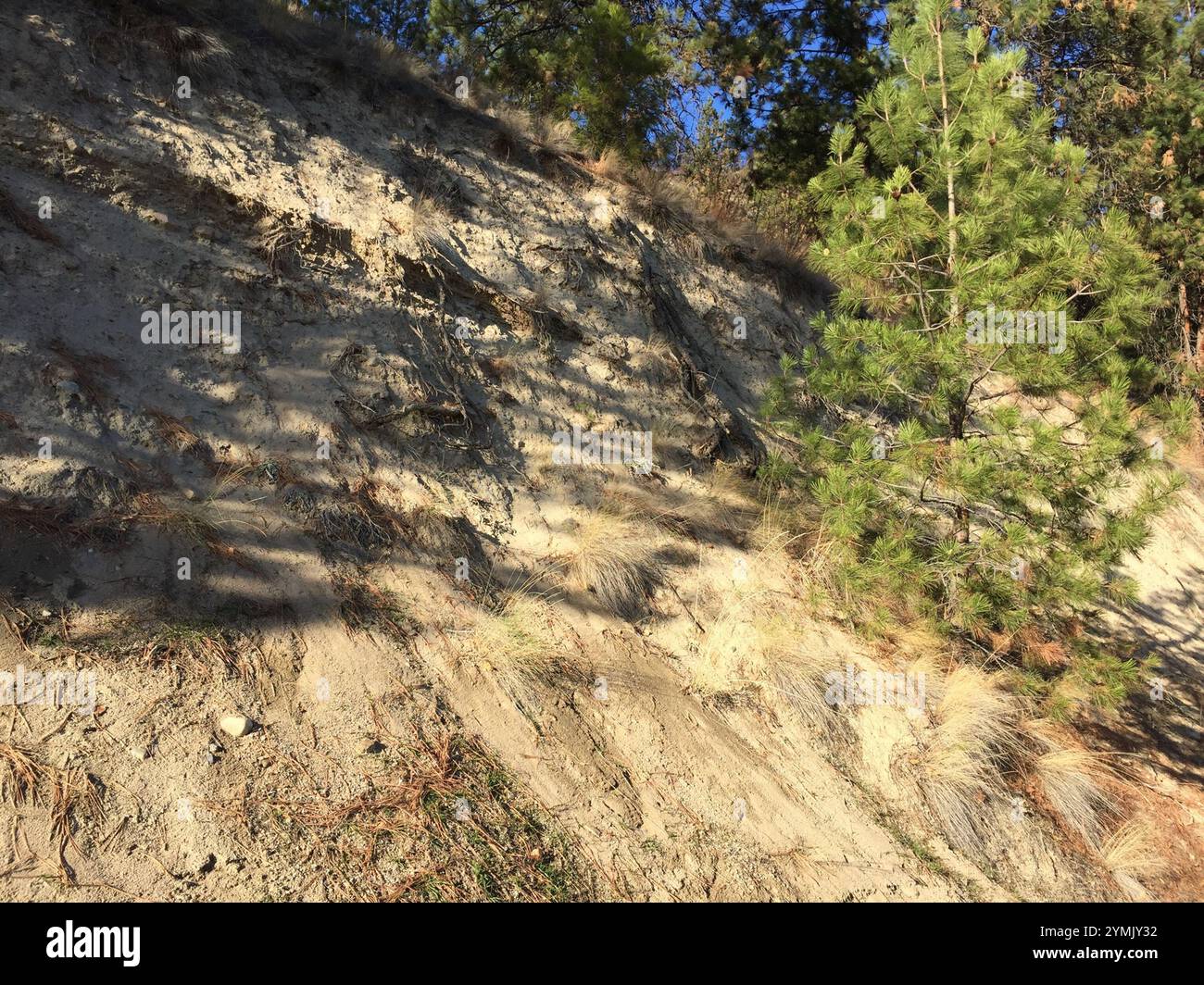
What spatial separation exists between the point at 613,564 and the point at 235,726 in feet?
9.82

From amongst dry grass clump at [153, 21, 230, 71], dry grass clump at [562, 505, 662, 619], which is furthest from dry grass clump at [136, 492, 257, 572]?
dry grass clump at [153, 21, 230, 71]

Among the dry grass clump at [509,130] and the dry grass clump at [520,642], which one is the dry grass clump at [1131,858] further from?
the dry grass clump at [509,130]

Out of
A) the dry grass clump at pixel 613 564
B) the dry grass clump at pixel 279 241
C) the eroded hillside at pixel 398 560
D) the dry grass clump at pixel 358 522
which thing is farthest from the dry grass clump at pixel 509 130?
the dry grass clump at pixel 358 522

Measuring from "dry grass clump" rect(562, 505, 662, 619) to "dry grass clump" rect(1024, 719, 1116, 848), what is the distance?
10.2 ft

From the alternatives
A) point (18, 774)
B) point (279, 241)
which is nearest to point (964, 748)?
point (18, 774)

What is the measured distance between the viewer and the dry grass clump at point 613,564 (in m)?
6.54

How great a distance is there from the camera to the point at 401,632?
5.45 metres

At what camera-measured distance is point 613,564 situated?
6.65m

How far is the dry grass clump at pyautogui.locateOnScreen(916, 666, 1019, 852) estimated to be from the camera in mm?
6059

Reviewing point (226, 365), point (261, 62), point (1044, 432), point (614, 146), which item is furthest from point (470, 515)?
point (614, 146)

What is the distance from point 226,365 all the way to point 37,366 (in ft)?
3.92

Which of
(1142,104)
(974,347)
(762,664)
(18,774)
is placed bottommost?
(762,664)

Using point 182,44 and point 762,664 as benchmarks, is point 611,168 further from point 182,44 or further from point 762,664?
point 762,664

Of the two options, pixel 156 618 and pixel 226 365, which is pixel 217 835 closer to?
pixel 156 618
